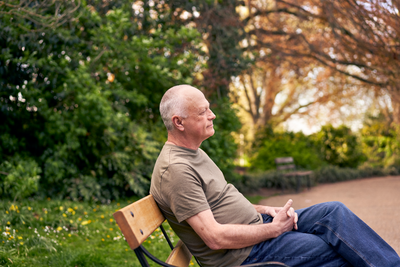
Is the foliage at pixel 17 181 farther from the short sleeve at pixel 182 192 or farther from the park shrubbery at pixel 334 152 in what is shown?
the park shrubbery at pixel 334 152

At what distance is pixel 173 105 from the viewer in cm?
212

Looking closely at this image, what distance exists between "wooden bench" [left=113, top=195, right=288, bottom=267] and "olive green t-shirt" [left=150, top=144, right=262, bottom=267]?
90mm

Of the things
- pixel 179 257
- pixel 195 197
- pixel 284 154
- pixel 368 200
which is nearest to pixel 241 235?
pixel 195 197

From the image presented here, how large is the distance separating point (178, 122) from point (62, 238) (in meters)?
2.78

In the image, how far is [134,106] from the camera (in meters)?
7.22

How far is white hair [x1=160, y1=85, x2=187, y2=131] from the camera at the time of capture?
2.11 m

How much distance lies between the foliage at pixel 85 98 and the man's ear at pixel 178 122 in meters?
3.44

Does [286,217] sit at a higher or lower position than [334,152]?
higher

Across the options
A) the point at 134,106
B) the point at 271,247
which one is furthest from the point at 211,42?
the point at 271,247

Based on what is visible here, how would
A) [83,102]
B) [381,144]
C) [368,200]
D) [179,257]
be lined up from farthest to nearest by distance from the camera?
[381,144] → [368,200] → [83,102] → [179,257]

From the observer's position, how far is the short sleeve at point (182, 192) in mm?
1831

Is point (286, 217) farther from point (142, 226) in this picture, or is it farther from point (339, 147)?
point (339, 147)

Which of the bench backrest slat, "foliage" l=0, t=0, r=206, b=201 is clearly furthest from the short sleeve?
"foliage" l=0, t=0, r=206, b=201

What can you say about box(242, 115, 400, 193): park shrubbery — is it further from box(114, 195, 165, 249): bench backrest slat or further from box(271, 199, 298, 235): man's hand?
box(114, 195, 165, 249): bench backrest slat
